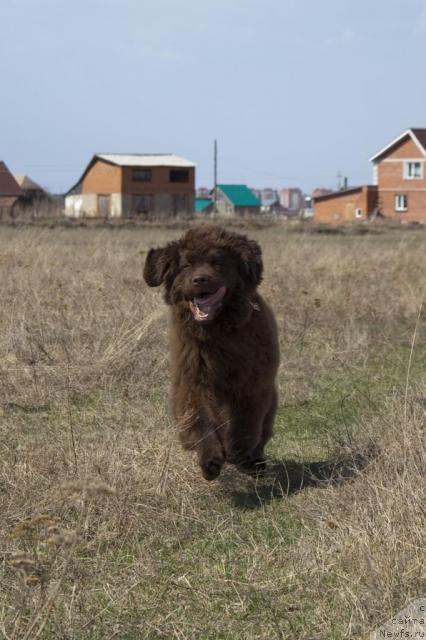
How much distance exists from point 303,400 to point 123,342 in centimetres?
177

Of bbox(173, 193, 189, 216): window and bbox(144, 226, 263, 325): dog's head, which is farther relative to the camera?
bbox(173, 193, 189, 216): window

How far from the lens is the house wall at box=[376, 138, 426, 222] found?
229 feet

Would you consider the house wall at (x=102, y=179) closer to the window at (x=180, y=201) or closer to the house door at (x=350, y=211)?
the window at (x=180, y=201)

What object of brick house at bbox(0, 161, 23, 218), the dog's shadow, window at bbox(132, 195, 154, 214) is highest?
brick house at bbox(0, 161, 23, 218)

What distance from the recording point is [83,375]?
28.0 feet

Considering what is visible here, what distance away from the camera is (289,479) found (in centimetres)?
620

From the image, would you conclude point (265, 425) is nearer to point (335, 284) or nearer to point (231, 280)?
point (231, 280)

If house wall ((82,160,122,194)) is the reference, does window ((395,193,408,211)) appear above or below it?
below

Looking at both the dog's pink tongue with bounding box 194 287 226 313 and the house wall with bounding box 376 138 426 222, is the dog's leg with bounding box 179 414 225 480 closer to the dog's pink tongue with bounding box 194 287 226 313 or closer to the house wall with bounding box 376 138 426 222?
the dog's pink tongue with bounding box 194 287 226 313

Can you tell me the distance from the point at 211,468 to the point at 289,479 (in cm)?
82

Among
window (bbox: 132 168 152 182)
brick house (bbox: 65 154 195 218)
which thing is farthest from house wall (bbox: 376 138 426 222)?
window (bbox: 132 168 152 182)

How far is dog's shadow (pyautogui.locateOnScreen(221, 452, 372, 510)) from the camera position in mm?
5711

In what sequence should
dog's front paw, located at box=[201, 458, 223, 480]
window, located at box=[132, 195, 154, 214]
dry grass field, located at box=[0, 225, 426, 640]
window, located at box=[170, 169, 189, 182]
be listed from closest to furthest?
dry grass field, located at box=[0, 225, 426, 640]
dog's front paw, located at box=[201, 458, 223, 480]
window, located at box=[132, 195, 154, 214]
window, located at box=[170, 169, 189, 182]

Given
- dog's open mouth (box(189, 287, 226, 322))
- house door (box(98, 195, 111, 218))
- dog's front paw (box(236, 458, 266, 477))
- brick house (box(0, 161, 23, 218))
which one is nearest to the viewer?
dog's open mouth (box(189, 287, 226, 322))
